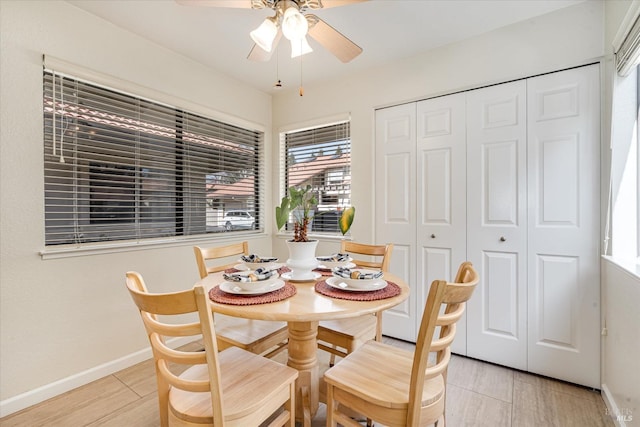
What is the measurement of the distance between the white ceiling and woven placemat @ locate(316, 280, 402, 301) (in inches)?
71.9

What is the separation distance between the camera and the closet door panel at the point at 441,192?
7.86ft

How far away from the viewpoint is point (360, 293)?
1.33 meters

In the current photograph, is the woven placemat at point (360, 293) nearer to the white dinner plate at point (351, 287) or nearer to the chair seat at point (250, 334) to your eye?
the white dinner plate at point (351, 287)

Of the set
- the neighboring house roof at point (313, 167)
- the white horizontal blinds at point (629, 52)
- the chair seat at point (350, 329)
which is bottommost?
the chair seat at point (350, 329)

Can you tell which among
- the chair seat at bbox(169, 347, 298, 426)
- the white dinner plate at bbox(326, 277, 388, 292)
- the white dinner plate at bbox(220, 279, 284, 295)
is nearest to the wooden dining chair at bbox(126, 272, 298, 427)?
the chair seat at bbox(169, 347, 298, 426)

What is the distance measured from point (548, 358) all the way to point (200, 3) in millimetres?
3054

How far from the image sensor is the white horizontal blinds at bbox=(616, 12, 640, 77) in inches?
56.1

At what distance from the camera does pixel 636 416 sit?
1.34 m

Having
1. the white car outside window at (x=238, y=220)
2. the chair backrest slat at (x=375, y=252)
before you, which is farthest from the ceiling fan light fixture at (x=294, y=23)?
the white car outside window at (x=238, y=220)

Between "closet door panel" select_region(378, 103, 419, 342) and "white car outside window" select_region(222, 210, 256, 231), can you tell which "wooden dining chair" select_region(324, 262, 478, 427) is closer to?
"closet door panel" select_region(378, 103, 419, 342)

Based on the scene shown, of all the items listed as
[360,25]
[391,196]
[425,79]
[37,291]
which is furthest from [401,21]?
[37,291]

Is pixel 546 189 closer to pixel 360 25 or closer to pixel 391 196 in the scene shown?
pixel 391 196

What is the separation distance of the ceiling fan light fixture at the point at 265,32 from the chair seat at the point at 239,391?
1492 mm

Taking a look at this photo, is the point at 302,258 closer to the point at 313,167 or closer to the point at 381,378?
the point at 381,378
